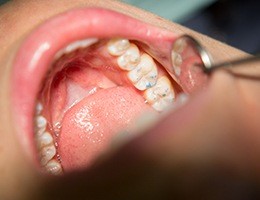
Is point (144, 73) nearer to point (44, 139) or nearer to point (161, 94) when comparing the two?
point (161, 94)

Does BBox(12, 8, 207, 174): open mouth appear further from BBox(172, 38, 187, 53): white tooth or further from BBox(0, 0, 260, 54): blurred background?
BBox(0, 0, 260, 54): blurred background

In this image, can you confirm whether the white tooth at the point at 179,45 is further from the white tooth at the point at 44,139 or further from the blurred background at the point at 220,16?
the blurred background at the point at 220,16

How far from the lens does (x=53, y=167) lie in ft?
3.33

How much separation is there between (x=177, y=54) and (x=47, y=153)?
13.7 inches

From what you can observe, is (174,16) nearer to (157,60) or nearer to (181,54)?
(157,60)

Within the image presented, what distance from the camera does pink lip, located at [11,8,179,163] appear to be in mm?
782

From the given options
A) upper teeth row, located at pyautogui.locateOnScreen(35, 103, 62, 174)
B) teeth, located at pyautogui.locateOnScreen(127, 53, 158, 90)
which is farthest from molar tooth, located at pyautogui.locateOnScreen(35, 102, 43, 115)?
teeth, located at pyautogui.locateOnScreen(127, 53, 158, 90)

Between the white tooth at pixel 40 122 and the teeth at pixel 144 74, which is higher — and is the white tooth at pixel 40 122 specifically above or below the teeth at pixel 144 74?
above

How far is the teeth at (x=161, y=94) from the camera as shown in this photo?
103 cm

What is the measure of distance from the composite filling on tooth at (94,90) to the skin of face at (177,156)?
17 cm

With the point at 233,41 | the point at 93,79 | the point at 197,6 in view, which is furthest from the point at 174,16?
the point at 93,79

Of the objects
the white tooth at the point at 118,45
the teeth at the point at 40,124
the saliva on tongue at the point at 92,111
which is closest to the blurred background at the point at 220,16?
the saliva on tongue at the point at 92,111

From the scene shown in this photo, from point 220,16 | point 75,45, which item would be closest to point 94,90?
point 75,45

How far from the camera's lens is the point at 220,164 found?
0.72 m
